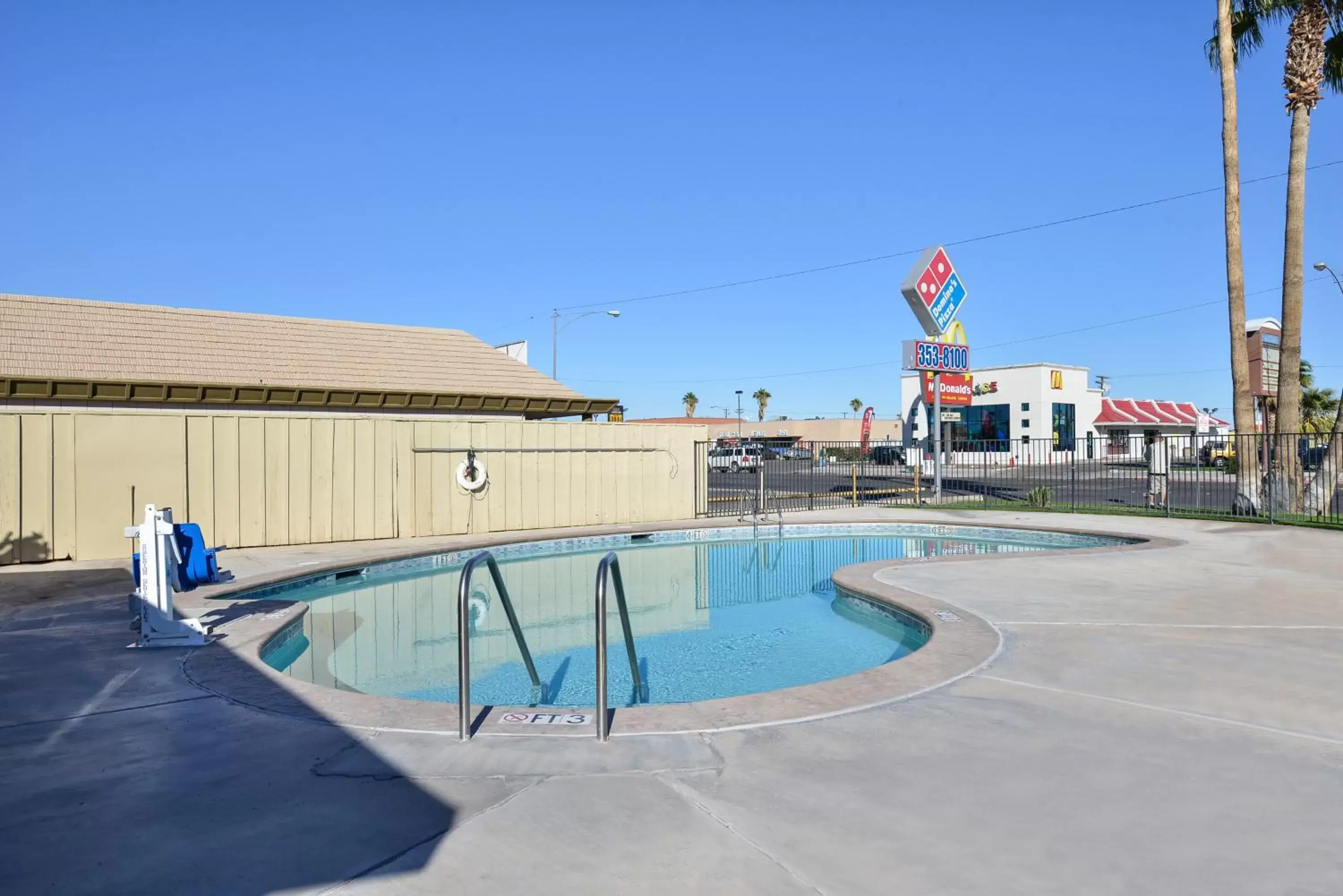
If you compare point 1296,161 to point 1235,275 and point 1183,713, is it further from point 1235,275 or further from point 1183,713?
point 1183,713

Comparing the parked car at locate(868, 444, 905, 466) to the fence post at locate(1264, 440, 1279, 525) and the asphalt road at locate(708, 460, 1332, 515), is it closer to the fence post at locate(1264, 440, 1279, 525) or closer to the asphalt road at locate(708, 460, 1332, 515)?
the asphalt road at locate(708, 460, 1332, 515)

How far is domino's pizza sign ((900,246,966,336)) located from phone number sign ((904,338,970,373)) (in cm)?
93

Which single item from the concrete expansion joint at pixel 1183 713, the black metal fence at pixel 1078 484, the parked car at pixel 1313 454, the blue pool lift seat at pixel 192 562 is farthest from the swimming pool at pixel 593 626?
the parked car at pixel 1313 454

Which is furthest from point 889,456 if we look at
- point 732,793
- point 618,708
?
point 732,793

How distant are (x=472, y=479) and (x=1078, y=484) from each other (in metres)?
25.0

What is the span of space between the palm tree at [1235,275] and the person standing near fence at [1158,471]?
1450 millimetres

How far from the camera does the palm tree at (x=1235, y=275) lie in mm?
19312

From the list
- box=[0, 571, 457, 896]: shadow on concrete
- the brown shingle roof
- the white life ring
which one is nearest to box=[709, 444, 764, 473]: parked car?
the brown shingle roof

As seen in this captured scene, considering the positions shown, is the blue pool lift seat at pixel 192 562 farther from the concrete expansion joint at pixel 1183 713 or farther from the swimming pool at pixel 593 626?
the concrete expansion joint at pixel 1183 713

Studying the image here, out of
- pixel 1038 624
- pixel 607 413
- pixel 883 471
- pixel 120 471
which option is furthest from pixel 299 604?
pixel 883 471

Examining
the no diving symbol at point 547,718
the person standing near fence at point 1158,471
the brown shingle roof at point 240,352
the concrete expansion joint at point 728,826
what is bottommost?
the concrete expansion joint at point 728,826

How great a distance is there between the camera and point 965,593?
9383 mm

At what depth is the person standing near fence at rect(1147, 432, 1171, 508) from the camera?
771 inches

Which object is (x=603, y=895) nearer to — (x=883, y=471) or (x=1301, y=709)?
(x=1301, y=709)
